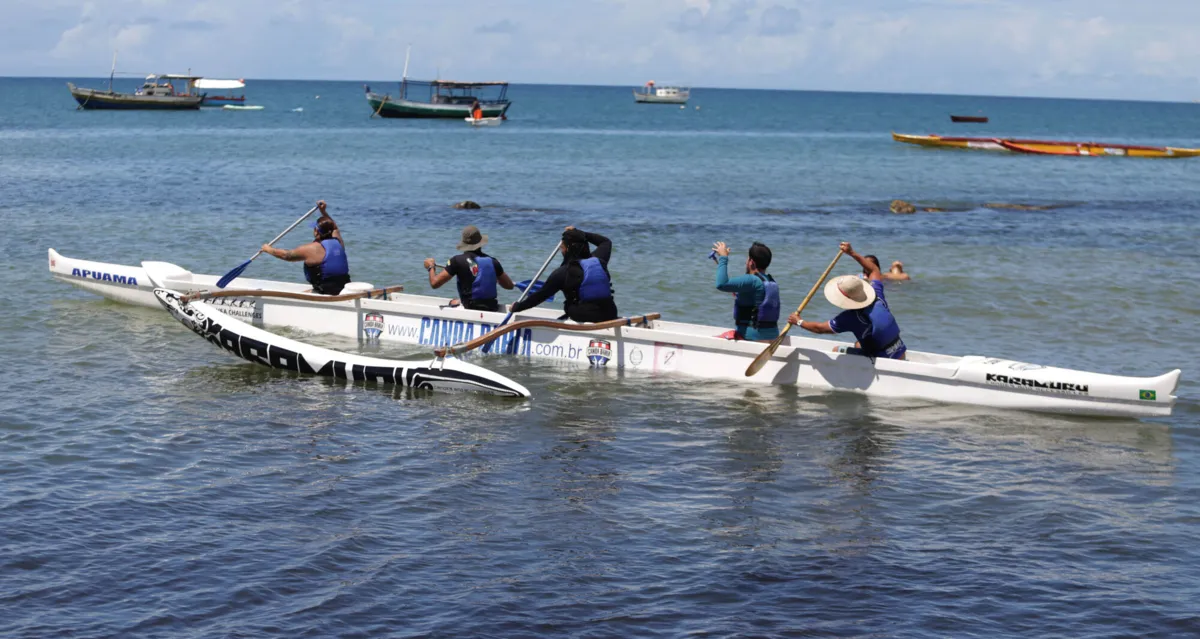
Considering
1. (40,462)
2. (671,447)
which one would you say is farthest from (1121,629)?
(40,462)

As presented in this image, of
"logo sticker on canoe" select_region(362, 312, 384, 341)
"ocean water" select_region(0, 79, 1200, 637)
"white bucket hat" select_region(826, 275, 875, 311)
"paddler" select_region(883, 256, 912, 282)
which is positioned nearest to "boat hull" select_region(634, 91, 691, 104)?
"ocean water" select_region(0, 79, 1200, 637)

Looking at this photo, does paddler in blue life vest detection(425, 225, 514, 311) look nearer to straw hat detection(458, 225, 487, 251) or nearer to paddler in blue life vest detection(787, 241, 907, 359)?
straw hat detection(458, 225, 487, 251)

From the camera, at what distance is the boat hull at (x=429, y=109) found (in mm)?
99500

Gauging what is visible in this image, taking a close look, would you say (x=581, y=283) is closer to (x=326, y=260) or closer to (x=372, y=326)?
(x=372, y=326)

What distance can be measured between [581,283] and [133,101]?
104362mm

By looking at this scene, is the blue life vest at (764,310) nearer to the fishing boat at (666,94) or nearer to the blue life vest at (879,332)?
the blue life vest at (879,332)

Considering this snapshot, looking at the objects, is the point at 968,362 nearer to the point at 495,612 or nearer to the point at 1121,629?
the point at 1121,629

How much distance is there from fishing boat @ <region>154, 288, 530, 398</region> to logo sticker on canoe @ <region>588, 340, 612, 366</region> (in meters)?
1.53

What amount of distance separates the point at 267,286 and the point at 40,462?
7.72 meters

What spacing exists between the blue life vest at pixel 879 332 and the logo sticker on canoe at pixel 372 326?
22.8ft

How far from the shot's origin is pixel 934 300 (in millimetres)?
22156

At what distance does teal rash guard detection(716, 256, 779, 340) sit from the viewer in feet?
47.3

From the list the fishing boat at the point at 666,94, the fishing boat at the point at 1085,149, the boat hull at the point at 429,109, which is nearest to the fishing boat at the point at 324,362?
the fishing boat at the point at 1085,149

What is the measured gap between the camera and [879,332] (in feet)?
46.4
